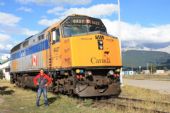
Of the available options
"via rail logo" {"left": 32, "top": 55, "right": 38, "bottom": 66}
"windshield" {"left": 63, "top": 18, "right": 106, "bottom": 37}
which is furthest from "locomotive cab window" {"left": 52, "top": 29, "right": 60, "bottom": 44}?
"via rail logo" {"left": 32, "top": 55, "right": 38, "bottom": 66}

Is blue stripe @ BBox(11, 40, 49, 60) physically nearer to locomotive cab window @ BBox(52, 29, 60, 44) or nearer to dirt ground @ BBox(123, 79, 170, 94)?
locomotive cab window @ BBox(52, 29, 60, 44)

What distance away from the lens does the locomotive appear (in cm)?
1742

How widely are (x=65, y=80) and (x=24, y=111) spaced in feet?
12.3

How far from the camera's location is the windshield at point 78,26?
1833 centimetres

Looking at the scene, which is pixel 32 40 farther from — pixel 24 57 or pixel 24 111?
pixel 24 111

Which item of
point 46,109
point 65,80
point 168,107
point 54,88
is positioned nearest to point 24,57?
point 54,88

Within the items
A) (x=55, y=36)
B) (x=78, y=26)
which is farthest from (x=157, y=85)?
(x=78, y=26)

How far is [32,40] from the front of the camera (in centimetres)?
2588

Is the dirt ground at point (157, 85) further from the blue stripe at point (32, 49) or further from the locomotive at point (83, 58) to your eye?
the blue stripe at point (32, 49)

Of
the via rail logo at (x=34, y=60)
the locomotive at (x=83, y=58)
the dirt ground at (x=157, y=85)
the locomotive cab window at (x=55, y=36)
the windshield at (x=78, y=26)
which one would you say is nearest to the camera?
the locomotive at (x=83, y=58)

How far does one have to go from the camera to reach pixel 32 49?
83.6 feet

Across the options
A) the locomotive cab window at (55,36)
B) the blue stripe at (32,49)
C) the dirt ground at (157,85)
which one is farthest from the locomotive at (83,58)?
the dirt ground at (157,85)

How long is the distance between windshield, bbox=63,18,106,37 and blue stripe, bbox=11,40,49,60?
119 inches

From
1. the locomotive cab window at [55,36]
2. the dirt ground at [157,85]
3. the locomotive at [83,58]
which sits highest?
the locomotive cab window at [55,36]
